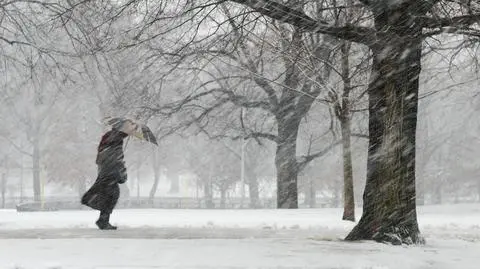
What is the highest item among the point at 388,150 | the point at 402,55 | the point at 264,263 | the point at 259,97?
the point at 259,97

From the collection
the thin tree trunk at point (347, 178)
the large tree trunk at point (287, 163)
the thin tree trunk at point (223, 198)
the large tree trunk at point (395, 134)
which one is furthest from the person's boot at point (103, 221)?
the thin tree trunk at point (223, 198)

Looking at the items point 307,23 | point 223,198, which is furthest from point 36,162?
point 307,23

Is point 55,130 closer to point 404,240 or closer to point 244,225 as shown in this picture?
point 244,225

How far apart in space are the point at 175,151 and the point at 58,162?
11104 millimetres

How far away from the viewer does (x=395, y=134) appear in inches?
343

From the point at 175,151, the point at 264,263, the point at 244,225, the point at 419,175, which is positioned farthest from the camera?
the point at 175,151

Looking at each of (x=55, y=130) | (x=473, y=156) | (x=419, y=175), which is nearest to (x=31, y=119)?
(x=55, y=130)

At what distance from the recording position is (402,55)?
873 cm

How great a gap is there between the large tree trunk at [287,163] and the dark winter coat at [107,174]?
1282 centimetres

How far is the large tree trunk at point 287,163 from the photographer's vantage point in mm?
23047

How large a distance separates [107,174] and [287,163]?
43.6 ft

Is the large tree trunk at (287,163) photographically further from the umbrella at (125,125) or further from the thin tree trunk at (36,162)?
the thin tree trunk at (36,162)

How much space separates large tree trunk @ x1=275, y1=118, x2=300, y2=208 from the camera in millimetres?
23047

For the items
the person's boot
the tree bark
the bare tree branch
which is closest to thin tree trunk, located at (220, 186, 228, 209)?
the tree bark
